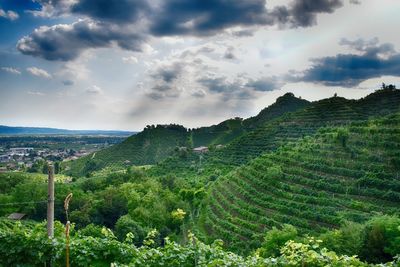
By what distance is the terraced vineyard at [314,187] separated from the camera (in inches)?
1000

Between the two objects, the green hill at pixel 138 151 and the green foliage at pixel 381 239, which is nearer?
the green foliage at pixel 381 239

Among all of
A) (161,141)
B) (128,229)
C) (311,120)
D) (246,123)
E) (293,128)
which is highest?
(246,123)

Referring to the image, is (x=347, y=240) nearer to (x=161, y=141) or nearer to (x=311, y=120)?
(x=311, y=120)

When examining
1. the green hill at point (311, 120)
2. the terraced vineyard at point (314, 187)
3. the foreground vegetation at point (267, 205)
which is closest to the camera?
the foreground vegetation at point (267, 205)

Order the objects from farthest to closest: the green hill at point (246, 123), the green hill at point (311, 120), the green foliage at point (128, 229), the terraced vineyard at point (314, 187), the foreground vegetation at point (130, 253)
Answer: the green hill at point (246, 123), the green hill at point (311, 120), the green foliage at point (128, 229), the terraced vineyard at point (314, 187), the foreground vegetation at point (130, 253)

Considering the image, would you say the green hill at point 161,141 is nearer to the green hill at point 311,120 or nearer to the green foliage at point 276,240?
the green hill at point 311,120

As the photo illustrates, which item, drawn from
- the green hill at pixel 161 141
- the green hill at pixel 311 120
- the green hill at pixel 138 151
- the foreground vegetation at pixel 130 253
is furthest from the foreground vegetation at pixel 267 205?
the green hill at pixel 161 141

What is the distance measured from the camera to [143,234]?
96.4ft

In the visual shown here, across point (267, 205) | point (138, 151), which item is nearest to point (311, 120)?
point (267, 205)

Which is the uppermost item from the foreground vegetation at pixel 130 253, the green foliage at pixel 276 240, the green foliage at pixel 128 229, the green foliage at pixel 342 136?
the green foliage at pixel 342 136

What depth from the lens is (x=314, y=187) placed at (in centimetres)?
2948

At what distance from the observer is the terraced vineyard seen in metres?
25.4

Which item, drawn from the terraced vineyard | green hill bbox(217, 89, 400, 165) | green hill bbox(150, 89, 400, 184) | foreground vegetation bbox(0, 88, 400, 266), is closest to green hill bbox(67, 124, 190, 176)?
green hill bbox(150, 89, 400, 184)

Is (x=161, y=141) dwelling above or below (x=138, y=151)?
above
